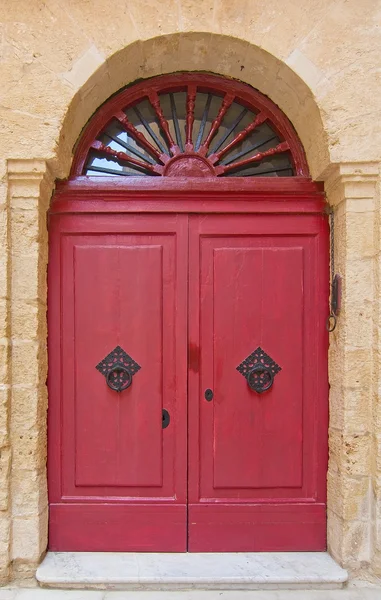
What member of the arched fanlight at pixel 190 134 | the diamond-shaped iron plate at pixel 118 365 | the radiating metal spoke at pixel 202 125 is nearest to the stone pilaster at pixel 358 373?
the arched fanlight at pixel 190 134

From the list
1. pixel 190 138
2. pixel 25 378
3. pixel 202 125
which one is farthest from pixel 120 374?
pixel 202 125

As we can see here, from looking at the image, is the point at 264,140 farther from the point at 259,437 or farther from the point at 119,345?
the point at 259,437

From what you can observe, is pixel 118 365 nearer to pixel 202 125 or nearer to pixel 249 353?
pixel 249 353

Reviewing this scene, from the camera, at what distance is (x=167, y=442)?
3.04 m

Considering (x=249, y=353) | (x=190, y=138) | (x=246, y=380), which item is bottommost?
(x=246, y=380)

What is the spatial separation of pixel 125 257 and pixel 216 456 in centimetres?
144

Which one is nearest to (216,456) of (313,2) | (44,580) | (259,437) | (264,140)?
(259,437)

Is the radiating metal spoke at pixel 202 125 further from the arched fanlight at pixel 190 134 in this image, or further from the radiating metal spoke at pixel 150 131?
the radiating metal spoke at pixel 150 131

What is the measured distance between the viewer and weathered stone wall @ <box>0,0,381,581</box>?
2.73m

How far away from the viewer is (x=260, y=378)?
9.97ft

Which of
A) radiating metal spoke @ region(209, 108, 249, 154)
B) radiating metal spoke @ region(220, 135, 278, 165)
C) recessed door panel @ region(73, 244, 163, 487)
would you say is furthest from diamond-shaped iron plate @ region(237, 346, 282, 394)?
radiating metal spoke @ region(209, 108, 249, 154)

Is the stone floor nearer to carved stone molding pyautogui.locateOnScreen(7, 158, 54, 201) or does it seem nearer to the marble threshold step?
the marble threshold step

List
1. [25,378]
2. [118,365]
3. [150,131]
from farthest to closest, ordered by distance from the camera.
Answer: [150,131] → [118,365] → [25,378]

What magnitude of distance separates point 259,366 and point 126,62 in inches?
82.7
